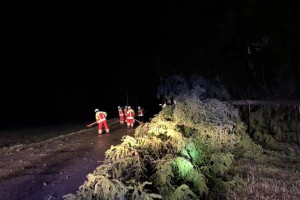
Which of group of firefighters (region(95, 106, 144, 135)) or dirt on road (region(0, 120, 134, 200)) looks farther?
group of firefighters (region(95, 106, 144, 135))

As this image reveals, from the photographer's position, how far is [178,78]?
53.8 ft

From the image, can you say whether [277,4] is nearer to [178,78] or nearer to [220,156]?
[178,78]

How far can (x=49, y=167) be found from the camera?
1141cm

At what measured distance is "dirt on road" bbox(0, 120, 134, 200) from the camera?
8885mm

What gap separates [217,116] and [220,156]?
→ 255cm

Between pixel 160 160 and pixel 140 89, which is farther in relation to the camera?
pixel 140 89

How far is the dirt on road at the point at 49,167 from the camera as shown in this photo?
8885 millimetres

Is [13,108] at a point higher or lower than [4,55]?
lower

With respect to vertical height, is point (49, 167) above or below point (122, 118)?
above

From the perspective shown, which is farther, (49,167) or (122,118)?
(122,118)

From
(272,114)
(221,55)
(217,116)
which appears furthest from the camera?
(221,55)

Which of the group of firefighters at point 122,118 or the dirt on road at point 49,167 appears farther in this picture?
the group of firefighters at point 122,118

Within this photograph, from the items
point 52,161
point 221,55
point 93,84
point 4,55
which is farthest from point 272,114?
point 93,84

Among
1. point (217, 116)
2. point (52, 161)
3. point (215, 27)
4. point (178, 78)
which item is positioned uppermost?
point (215, 27)
